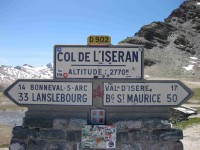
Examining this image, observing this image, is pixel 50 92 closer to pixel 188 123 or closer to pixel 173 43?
pixel 188 123

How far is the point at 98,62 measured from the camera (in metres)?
7.88

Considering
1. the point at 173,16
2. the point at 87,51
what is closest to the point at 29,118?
the point at 87,51

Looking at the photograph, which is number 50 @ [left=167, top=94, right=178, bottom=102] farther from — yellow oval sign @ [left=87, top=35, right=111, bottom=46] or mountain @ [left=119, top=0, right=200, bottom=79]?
mountain @ [left=119, top=0, right=200, bottom=79]

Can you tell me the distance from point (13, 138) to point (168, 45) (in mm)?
138750

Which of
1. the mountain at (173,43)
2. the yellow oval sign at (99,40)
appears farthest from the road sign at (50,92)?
→ the mountain at (173,43)

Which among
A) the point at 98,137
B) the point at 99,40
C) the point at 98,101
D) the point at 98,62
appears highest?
the point at 99,40

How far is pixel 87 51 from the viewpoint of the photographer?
788 centimetres

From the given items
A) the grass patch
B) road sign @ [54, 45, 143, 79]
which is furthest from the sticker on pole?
the grass patch

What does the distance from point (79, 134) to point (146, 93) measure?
5.67 feet

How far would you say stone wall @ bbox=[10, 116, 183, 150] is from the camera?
25.1 feet

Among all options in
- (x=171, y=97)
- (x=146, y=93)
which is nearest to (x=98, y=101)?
(x=146, y=93)

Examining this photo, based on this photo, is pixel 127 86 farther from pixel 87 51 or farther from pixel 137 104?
pixel 87 51

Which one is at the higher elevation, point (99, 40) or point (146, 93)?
point (99, 40)

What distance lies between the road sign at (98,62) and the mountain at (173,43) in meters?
103
